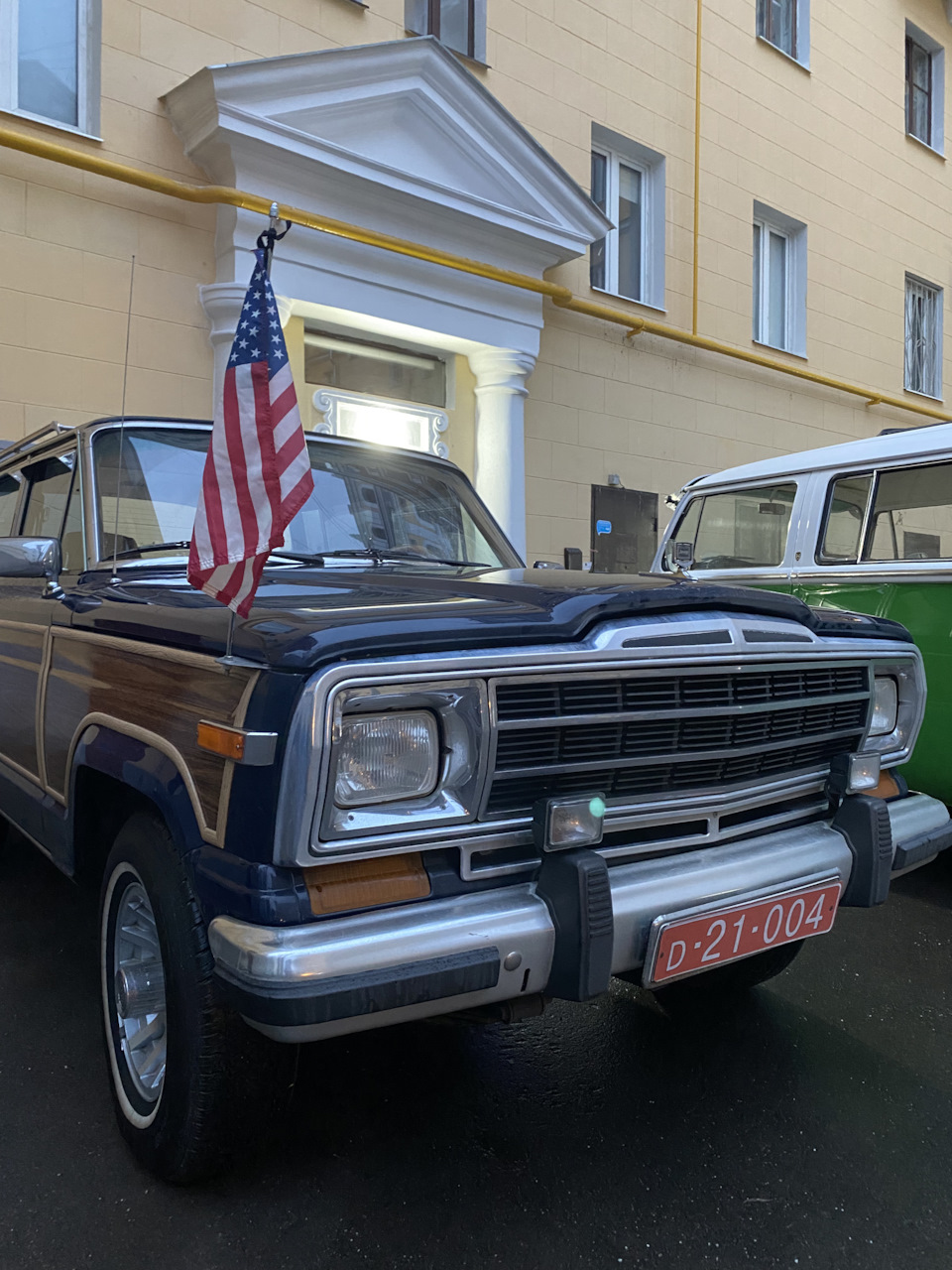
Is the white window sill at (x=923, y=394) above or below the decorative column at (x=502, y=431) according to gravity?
above

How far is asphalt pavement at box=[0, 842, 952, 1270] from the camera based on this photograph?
1.85 meters

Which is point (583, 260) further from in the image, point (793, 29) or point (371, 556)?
point (371, 556)

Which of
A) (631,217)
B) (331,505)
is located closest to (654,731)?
(331,505)

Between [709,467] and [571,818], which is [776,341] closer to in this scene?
[709,467]

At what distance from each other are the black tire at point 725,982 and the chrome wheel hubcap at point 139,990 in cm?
149

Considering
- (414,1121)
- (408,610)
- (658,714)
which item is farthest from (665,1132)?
(408,610)

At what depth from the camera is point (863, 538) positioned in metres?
4.62

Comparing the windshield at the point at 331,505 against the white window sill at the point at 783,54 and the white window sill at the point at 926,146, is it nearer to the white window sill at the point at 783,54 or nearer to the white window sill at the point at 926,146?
the white window sill at the point at 783,54

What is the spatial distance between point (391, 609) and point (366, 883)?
51 cm

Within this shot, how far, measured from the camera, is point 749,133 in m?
10.8

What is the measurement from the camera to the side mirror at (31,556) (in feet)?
8.59

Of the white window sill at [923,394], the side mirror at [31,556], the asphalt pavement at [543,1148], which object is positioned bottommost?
the asphalt pavement at [543,1148]

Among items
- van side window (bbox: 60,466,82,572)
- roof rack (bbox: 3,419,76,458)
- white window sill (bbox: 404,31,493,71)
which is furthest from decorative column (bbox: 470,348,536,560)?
van side window (bbox: 60,466,82,572)

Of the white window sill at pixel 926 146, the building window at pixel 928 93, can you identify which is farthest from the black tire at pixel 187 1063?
the building window at pixel 928 93
